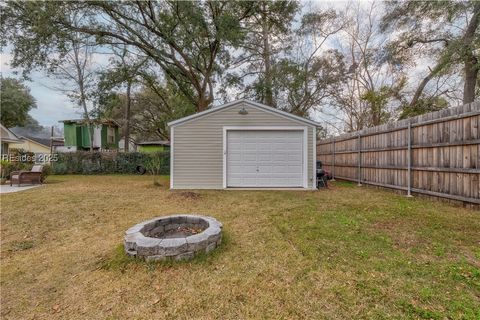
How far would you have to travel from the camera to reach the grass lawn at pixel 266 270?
2078mm

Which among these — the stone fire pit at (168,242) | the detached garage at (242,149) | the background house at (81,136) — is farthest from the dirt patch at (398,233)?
the background house at (81,136)

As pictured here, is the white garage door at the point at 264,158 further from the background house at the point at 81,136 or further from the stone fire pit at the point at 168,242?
the background house at the point at 81,136

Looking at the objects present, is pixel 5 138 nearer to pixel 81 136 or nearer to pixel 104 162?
pixel 81 136

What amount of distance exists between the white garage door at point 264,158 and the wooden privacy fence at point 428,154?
96.3 inches

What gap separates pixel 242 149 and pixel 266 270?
6.07 m

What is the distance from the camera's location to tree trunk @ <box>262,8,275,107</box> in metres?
13.1

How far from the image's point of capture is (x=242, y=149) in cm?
854

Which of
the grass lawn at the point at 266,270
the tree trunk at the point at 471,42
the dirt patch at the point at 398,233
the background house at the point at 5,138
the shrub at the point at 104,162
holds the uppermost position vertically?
the tree trunk at the point at 471,42

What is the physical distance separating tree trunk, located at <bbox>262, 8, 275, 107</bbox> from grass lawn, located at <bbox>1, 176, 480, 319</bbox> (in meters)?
9.67

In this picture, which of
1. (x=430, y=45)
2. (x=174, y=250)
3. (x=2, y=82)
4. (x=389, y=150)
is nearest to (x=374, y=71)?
(x=430, y=45)

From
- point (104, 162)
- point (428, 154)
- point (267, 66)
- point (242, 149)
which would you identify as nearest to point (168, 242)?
point (242, 149)

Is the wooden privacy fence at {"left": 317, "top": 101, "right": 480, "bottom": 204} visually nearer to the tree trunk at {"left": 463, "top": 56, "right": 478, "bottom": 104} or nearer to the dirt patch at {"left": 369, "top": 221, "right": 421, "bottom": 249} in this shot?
the dirt patch at {"left": 369, "top": 221, "right": 421, "bottom": 249}

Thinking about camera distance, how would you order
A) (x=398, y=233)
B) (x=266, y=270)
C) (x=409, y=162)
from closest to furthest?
(x=266, y=270) < (x=398, y=233) < (x=409, y=162)

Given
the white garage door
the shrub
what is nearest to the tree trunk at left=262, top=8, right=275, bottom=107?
the white garage door
